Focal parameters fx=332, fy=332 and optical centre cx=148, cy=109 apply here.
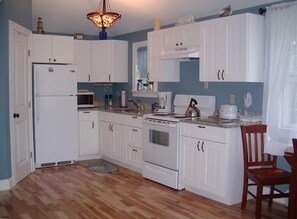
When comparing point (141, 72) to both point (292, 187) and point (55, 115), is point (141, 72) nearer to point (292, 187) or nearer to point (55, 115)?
point (55, 115)

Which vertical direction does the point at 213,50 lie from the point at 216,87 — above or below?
above

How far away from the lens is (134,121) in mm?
5242

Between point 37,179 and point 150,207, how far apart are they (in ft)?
6.64

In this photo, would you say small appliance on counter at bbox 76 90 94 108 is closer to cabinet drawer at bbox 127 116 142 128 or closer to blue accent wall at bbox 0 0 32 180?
cabinet drawer at bbox 127 116 142 128

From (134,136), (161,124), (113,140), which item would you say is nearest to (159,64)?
A: (161,124)

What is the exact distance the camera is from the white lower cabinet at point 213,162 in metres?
3.81

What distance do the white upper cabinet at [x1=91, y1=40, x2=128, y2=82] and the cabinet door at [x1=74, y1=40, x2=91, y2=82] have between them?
0.09 metres

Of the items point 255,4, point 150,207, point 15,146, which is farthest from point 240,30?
point 15,146

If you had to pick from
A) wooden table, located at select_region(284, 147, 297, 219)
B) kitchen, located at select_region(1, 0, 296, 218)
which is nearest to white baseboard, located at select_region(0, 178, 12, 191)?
kitchen, located at select_region(1, 0, 296, 218)

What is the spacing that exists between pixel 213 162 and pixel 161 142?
930 millimetres

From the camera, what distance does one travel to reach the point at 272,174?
Result: 3506mm

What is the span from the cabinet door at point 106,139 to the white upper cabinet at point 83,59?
3.30 feet

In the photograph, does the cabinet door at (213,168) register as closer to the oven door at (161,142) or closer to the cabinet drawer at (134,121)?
the oven door at (161,142)

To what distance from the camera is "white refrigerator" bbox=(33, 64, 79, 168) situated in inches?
215
